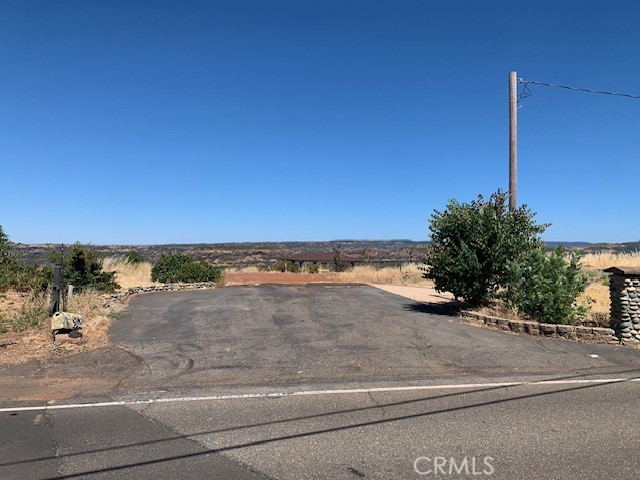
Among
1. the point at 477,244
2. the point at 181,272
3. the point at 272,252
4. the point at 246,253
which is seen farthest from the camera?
the point at 272,252

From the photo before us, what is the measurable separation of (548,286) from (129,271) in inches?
934

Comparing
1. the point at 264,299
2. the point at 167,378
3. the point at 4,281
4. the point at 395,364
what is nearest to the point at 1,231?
the point at 4,281

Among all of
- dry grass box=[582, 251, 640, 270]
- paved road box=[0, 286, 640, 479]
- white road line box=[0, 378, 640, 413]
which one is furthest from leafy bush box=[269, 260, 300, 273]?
white road line box=[0, 378, 640, 413]

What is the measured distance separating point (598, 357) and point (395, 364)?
3925 millimetres

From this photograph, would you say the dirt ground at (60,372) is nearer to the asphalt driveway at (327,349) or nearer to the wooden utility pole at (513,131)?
the asphalt driveway at (327,349)

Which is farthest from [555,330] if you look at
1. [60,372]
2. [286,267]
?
[286,267]

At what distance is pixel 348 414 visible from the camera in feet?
19.5

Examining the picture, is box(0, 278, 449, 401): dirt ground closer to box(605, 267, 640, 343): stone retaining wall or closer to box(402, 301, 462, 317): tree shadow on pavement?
box(402, 301, 462, 317): tree shadow on pavement

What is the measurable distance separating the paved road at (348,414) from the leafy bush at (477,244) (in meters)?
2.90

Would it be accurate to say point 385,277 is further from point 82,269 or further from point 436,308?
point 82,269

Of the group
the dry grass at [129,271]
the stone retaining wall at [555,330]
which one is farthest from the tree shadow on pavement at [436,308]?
the dry grass at [129,271]

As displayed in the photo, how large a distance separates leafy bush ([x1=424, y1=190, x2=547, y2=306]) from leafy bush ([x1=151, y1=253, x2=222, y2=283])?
53.3 ft

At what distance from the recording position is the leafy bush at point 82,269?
1802 cm

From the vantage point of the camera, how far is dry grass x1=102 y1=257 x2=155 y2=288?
1026 inches
